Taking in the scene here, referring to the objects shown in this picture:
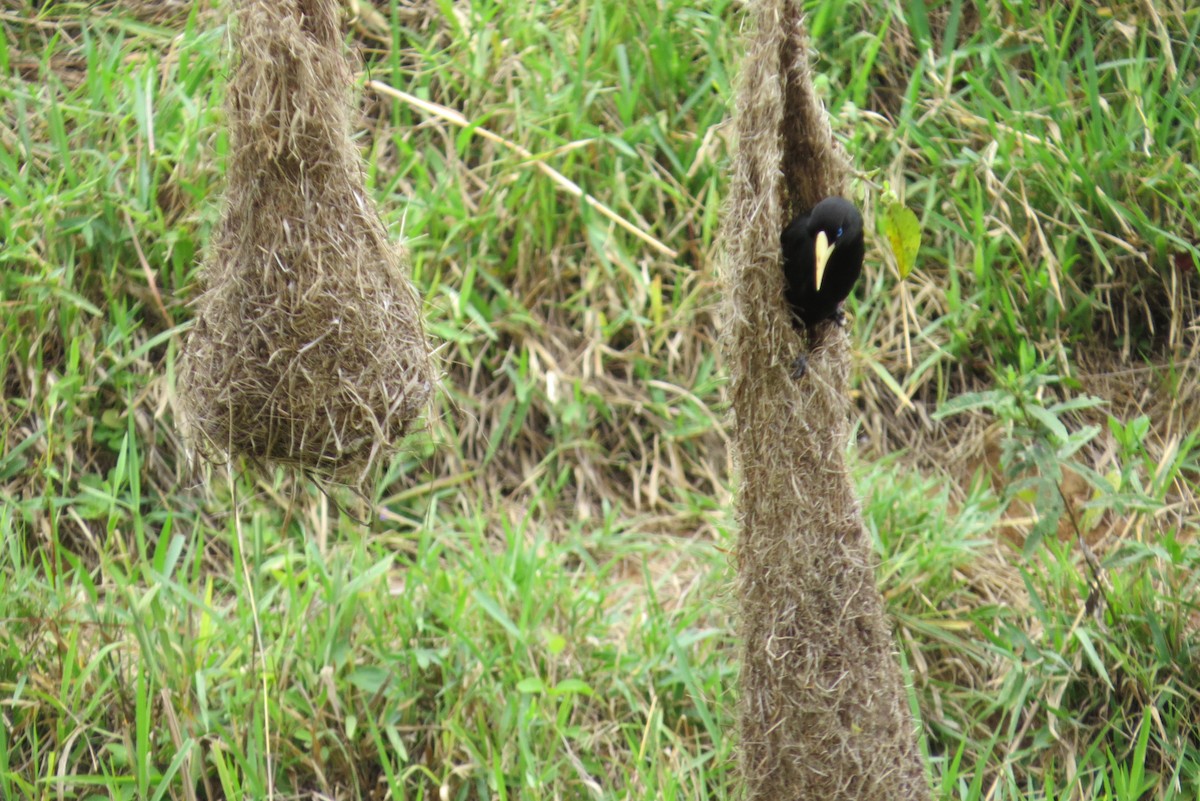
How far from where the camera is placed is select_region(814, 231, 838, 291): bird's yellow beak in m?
2.06

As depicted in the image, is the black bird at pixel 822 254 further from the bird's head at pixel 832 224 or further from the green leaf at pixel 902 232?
the green leaf at pixel 902 232

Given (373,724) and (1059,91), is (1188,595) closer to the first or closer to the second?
(1059,91)

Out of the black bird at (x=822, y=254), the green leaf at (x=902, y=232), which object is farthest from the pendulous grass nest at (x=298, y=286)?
the green leaf at (x=902, y=232)

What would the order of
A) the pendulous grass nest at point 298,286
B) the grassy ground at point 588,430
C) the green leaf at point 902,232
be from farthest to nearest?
1. the grassy ground at point 588,430
2. the green leaf at point 902,232
3. the pendulous grass nest at point 298,286

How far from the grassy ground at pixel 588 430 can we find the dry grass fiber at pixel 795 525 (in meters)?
0.51

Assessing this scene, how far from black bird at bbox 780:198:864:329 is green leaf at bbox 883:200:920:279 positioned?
0.32 metres

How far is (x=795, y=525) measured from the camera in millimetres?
2225

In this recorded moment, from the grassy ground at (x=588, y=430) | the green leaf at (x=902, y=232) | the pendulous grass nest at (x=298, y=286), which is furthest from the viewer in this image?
the grassy ground at (x=588, y=430)

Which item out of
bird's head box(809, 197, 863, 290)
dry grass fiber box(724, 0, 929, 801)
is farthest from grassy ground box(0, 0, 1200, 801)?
bird's head box(809, 197, 863, 290)

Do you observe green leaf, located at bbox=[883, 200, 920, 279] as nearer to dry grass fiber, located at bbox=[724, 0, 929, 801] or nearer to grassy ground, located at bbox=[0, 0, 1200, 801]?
dry grass fiber, located at bbox=[724, 0, 929, 801]

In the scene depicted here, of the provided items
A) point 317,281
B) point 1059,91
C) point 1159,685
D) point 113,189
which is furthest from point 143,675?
point 1059,91

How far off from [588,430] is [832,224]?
181 cm

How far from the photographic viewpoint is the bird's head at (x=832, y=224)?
2107mm

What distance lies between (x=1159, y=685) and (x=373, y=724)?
1936mm
